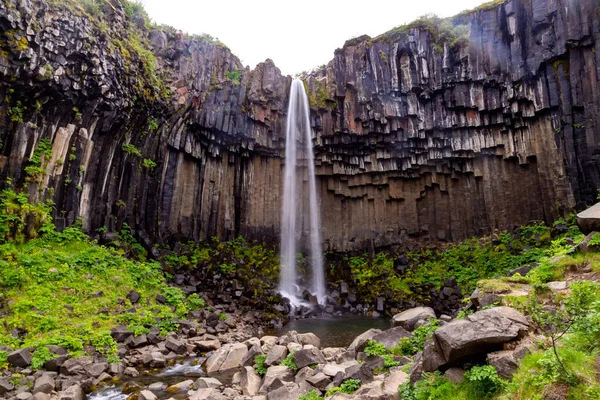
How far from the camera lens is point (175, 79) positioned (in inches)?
898

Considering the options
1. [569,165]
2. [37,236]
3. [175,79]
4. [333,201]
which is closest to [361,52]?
[333,201]

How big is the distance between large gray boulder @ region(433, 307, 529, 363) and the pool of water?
347 inches

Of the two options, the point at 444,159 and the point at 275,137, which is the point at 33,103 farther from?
the point at 444,159

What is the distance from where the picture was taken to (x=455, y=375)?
16.3ft

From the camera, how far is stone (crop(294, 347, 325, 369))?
841cm

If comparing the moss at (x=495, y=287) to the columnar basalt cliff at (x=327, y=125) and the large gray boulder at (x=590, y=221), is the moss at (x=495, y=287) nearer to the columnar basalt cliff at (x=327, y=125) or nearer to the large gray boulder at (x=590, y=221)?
the large gray boulder at (x=590, y=221)

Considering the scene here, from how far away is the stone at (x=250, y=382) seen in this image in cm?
827

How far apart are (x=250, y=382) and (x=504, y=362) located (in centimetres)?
587

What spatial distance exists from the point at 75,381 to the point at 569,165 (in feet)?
79.9

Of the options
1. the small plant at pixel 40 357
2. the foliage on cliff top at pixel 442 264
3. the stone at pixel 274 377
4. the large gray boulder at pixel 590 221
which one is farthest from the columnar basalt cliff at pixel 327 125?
the large gray boulder at pixel 590 221

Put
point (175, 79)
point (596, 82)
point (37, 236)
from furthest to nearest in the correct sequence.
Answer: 1. point (175, 79)
2. point (596, 82)
3. point (37, 236)

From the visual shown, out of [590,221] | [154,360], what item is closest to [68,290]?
[154,360]

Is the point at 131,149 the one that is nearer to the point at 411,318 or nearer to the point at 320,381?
the point at 411,318

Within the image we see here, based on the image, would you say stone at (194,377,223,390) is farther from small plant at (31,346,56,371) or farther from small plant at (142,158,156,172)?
small plant at (142,158,156,172)
